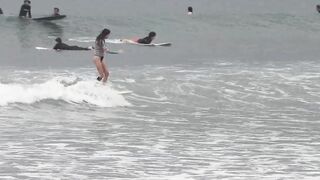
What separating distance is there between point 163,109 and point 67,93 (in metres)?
2.79

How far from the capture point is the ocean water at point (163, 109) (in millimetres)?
10336

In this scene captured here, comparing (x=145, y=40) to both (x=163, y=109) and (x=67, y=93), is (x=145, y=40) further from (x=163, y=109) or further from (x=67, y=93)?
(x=163, y=109)

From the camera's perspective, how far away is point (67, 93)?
1867 cm

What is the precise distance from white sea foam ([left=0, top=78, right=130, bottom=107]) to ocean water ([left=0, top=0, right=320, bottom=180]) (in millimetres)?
29

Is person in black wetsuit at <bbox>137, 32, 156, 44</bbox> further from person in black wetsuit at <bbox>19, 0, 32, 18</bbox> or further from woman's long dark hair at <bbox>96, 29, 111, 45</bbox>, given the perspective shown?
person in black wetsuit at <bbox>19, 0, 32, 18</bbox>

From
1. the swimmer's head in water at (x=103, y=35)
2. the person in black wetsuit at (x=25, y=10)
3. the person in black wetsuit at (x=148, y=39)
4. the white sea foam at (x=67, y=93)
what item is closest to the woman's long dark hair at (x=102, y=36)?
the swimmer's head in water at (x=103, y=35)

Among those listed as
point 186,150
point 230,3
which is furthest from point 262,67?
point 230,3

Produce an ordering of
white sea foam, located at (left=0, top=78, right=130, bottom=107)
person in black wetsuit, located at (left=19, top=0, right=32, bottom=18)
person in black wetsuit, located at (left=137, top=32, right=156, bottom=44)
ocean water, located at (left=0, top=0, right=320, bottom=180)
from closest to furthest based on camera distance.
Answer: ocean water, located at (left=0, top=0, right=320, bottom=180) → white sea foam, located at (left=0, top=78, right=130, bottom=107) → person in black wetsuit, located at (left=137, top=32, right=156, bottom=44) → person in black wetsuit, located at (left=19, top=0, right=32, bottom=18)

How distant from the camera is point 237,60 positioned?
3053 centimetres

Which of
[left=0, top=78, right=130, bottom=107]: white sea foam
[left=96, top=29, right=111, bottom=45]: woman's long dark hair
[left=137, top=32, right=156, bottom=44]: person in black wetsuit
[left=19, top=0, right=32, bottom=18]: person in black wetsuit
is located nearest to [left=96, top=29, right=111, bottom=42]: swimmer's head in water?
[left=96, top=29, right=111, bottom=45]: woman's long dark hair

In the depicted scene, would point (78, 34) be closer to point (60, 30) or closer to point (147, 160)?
point (60, 30)

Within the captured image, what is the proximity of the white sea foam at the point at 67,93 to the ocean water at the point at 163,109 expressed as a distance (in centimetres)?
3

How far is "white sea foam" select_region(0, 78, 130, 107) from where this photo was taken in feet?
58.9

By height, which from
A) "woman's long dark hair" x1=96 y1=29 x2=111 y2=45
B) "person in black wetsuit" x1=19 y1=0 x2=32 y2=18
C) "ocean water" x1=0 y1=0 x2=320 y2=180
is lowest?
"person in black wetsuit" x1=19 y1=0 x2=32 y2=18
